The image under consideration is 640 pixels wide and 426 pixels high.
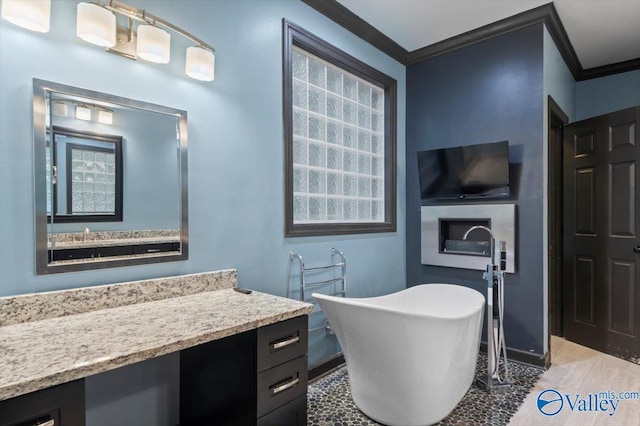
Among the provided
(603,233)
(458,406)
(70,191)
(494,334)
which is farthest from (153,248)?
(603,233)

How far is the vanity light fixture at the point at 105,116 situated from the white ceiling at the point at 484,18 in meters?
1.91

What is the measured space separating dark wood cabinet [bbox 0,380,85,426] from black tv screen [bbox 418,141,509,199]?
2.98 metres

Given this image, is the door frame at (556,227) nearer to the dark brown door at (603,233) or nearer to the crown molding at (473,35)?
the dark brown door at (603,233)

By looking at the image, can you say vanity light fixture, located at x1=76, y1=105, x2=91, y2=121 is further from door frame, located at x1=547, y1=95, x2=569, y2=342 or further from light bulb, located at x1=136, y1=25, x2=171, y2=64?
door frame, located at x1=547, y1=95, x2=569, y2=342

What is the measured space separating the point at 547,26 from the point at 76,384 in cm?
373

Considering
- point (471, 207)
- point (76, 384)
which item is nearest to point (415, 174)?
point (471, 207)

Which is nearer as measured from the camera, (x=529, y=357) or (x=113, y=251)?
(x=113, y=251)

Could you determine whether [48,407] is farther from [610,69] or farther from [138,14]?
[610,69]

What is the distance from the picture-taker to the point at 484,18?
9.54 feet

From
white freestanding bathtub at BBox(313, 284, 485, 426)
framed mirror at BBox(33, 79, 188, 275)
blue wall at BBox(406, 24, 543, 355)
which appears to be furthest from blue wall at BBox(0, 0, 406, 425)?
blue wall at BBox(406, 24, 543, 355)

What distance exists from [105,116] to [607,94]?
475cm

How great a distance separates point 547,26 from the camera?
2855mm

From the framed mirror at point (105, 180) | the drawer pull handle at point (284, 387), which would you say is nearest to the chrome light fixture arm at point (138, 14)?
the framed mirror at point (105, 180)

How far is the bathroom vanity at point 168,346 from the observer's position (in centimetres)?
93
